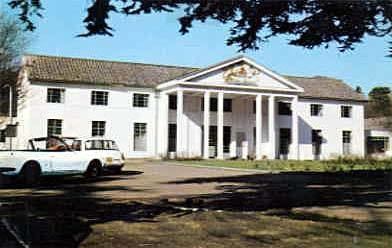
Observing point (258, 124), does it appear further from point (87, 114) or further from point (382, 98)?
point (382, 98)

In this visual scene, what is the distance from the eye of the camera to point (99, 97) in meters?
30.3

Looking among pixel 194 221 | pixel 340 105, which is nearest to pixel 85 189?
pixel 194 221

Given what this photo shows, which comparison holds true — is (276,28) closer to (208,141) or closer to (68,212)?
(68,212)

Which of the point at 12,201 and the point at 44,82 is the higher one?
the point at 44,82

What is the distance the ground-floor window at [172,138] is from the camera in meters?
33.1

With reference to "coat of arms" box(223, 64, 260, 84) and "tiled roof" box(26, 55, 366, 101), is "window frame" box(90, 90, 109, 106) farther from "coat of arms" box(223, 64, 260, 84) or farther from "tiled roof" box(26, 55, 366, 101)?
"coat of arms" box(223, 64, 260, 84)

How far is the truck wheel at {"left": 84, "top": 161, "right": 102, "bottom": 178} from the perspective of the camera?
16.3m

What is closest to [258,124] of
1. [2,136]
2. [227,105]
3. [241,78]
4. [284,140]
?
[227,105]

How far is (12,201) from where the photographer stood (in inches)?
397

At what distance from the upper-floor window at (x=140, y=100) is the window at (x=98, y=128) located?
7.55 ft

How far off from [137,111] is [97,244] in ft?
87.9

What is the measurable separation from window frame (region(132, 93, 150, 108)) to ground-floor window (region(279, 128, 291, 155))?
10.2m

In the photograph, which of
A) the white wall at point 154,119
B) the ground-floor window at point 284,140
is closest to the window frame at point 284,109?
the white wall at point 154,119

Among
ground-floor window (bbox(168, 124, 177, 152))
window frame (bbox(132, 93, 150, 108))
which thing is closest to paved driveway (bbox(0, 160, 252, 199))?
window frame (bbox(132, 93, 150, 108))
